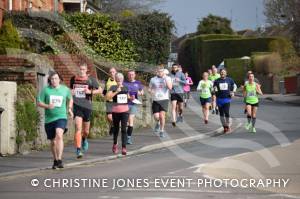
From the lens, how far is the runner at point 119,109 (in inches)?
628

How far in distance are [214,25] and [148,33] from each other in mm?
63015

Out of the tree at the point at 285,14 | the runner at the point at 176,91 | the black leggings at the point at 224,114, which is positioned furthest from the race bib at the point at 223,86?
the tree at the point at 285,14

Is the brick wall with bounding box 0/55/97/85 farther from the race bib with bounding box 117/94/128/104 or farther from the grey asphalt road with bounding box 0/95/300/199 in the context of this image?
the grey asphalt road with bounding box 0/95/300/199

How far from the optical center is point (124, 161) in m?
15.0

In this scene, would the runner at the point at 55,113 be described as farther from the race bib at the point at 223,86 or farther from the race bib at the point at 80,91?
the race bib at the point at 223,86

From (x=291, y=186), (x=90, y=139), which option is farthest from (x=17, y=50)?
(x=291, y=186)

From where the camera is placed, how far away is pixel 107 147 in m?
17.5

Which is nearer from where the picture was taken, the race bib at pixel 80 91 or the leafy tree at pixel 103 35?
the race bib at pixel 80 91

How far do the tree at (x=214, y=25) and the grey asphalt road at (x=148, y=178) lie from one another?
7224cm

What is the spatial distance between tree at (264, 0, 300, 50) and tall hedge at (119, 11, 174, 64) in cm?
2756

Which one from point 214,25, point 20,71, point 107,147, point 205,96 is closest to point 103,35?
point 205,96

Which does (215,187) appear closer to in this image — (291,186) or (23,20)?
(291,186)

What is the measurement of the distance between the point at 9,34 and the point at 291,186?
12.6 metres

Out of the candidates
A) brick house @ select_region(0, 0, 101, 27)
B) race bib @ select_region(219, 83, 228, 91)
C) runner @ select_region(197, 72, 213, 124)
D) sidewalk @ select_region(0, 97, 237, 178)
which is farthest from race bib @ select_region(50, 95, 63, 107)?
brick house @ select_region(0, 0, 101, 27)
